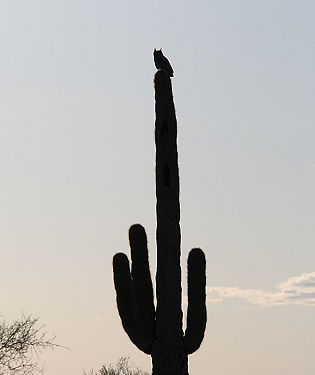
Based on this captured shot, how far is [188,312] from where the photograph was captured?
1327 centimetres

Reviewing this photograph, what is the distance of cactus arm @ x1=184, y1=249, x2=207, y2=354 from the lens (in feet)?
43.3

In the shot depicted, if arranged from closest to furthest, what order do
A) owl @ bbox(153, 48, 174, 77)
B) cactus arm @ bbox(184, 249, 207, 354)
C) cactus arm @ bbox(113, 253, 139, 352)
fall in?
cactus arm @ bbox(184, 249, 207, 354) < cactus arm @ bbox(113, 253, 139, 352) < owl @ bbox(153, 48, 174, 77)

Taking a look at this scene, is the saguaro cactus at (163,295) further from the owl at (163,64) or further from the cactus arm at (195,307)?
the owl at (163,64)

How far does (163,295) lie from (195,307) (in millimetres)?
643

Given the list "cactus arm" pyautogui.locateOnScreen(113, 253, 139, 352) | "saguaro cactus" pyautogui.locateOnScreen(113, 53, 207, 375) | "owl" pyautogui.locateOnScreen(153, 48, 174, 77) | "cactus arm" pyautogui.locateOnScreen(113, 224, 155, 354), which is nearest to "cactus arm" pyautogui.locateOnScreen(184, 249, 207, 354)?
"saguaro cactus" pyautogui.locateOnScreen(113, 53, 207, 375)

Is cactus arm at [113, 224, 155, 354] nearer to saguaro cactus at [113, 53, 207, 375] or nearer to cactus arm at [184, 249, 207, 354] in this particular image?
saguaro cactus at [113, 53, 207, 375]

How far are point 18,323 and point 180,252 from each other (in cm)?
613

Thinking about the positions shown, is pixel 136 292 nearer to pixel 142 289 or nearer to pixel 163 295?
pixel 142 289

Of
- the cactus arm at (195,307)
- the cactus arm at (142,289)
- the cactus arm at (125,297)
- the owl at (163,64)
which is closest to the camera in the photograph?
the cactus arm at (142,289)

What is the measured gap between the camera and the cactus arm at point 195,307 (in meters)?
13.2

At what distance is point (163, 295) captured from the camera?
13.1 metres

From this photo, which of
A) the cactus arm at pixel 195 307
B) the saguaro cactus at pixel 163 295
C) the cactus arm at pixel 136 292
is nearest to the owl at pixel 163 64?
the saguaro cactus at pixel 163 295

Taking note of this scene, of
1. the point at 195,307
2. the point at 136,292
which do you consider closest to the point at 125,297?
the point at 136,292

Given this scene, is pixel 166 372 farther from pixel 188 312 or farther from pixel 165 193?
pixel 165 193
